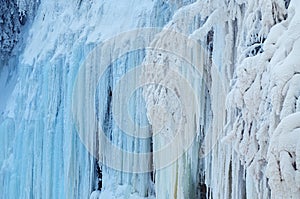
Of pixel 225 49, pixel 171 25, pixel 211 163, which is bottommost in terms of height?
pixel 211 163

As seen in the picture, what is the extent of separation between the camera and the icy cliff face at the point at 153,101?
2117mm

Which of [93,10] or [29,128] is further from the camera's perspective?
[29,128]

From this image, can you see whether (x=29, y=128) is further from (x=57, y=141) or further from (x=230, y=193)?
(x=230, y=193)

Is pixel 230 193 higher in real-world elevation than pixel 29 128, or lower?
lower

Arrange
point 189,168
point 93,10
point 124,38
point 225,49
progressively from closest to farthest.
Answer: point 225,49 → point 189,168 → point 124,38 → point 93,10

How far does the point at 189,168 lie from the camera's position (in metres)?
4.21

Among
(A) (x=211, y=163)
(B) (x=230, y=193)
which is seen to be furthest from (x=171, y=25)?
(B) (x=230, y=193)

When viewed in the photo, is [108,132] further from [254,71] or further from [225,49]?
[254,71]

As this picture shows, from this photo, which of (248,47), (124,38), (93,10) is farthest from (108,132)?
(248,47)

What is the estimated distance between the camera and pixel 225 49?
3340 millimetres

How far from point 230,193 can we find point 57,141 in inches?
155

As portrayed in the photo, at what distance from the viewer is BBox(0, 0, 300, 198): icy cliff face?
2.12 meters

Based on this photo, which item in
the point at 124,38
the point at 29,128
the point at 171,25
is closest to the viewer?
the point at 171,25

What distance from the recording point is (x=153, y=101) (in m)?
3.90
